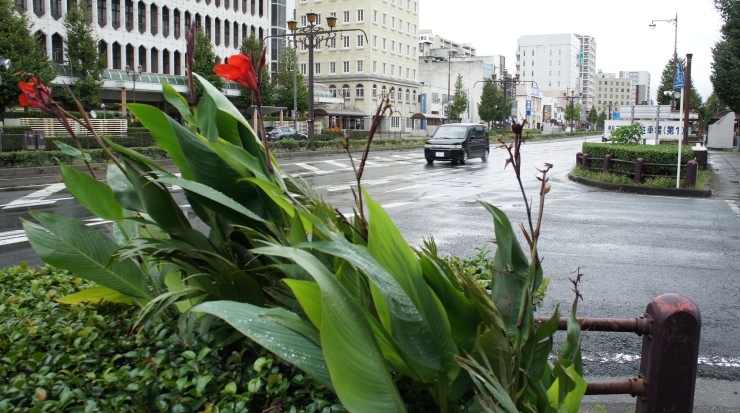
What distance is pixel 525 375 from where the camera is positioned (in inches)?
66.4

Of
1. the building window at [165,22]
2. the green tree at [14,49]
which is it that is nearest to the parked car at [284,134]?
the green tree at [14,49]

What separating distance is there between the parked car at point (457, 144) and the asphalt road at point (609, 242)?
6.62 meters

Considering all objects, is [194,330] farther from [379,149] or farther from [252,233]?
[379,149]

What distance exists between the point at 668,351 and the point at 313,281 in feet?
4.19

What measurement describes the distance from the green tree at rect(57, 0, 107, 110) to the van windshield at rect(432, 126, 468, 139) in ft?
66.4

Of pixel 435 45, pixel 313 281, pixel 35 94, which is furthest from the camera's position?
pixel 435 45

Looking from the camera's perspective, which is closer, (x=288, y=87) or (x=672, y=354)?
(x=672, y=354)

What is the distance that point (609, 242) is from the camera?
9438 mm

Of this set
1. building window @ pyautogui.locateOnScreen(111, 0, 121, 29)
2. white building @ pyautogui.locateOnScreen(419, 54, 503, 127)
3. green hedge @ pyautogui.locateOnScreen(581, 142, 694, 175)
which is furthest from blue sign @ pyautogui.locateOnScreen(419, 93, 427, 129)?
green hedge @ pyautogui.locateOnScreen(581, 142, 694, 175)

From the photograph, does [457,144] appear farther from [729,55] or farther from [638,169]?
[729,55]

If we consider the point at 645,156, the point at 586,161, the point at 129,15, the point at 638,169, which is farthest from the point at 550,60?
the point at 638,169

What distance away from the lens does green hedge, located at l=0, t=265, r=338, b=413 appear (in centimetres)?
179

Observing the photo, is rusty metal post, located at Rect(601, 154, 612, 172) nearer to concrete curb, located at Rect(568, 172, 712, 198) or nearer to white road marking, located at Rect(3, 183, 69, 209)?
concrete curb, located at Rect(568, 172, 712, 198)

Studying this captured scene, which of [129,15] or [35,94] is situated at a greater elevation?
[129,15]
